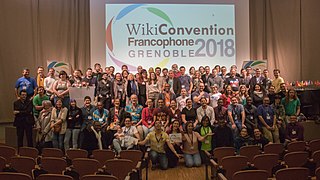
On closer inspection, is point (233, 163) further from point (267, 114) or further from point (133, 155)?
point (267, 114)

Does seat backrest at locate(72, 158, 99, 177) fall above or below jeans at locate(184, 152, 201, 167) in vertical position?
above

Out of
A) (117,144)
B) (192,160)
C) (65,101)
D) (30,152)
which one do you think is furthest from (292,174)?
(65,101)

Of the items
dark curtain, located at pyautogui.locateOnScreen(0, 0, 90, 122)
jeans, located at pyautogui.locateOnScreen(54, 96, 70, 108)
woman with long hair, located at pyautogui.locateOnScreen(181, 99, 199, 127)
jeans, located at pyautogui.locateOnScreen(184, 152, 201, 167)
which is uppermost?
dark curtain, located at pyautogui.locateOnScreen(0, 0, 90, 122)

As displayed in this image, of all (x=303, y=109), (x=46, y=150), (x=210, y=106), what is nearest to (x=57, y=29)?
(x=210, y=106)

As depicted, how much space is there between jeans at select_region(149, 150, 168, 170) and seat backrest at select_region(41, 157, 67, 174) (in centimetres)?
276

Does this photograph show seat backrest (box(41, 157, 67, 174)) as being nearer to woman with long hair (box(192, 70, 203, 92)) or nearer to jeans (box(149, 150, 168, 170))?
jeans (box(149, 150, 168, 170))

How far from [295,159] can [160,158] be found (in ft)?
9.76

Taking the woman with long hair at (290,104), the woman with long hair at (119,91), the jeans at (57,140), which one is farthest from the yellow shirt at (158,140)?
the woman with long hair at (290,104)

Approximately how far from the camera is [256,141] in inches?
333

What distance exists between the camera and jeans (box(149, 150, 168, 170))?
805 centimetres

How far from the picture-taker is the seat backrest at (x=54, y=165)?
5605mm

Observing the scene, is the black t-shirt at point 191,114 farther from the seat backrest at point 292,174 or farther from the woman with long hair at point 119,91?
the seat backrest at point 292,174

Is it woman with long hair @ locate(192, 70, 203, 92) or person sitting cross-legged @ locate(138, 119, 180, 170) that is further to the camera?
woman with long hair @ locate(192, 70, 203, 92)

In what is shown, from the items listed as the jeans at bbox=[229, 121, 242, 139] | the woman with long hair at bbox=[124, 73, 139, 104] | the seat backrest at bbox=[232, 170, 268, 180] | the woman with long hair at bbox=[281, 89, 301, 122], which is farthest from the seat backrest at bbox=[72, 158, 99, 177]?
the woman with long hair at bbox=[281, 89, 301, 122]
